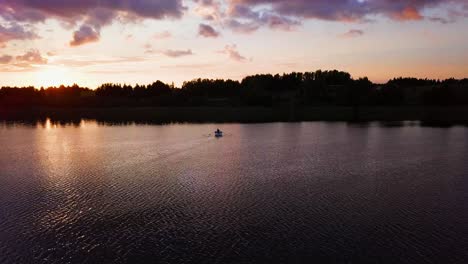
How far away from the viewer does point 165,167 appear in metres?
48.4

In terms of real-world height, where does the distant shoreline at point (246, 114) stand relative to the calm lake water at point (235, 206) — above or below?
above

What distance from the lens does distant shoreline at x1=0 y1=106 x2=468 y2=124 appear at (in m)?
133

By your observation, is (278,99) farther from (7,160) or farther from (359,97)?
(7,160)

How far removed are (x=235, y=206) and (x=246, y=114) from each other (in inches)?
4853

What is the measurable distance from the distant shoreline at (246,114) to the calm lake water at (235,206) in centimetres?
7406

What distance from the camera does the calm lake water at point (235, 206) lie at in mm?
23328

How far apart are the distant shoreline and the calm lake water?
74.1 metres

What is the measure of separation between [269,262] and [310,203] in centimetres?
1157

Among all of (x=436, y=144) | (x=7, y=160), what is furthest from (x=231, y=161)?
(x=436, y=144)

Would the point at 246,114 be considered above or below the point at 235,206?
above

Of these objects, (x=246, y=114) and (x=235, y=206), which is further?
(x=246, y=114)

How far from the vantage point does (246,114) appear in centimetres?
15425

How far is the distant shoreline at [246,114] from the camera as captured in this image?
13338 cm

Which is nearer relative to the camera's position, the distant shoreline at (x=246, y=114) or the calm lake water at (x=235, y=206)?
the calm lake water at (x=235, y=206)
